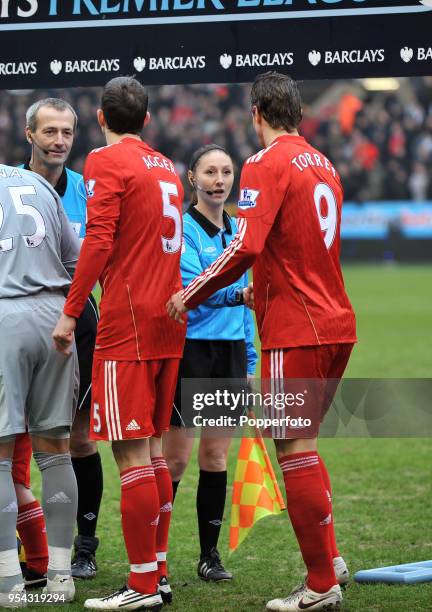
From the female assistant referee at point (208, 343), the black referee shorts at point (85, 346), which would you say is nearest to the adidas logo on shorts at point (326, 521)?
the female assistant referee at point (208, 343)

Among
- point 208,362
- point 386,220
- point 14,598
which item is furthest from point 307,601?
point 386,220

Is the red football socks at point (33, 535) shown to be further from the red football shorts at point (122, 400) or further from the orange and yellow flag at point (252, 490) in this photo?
the orange and yellow flag at point (252, 490)

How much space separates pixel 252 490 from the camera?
592cm

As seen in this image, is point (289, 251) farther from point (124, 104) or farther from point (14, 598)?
point (14, 598)

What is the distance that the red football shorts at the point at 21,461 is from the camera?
5.59 meters

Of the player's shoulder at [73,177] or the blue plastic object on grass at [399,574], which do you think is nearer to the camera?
the blue plastic object on grass at [399,574]

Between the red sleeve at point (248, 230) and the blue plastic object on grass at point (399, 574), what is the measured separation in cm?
168

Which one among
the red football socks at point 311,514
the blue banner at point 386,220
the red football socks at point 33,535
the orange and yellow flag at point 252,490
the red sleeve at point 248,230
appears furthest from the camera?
the blue banner at point 386,220

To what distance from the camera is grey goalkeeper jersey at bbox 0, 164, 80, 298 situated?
495 cm

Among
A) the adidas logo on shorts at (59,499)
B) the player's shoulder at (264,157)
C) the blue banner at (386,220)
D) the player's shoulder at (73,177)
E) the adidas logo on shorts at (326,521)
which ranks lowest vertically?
the adidas logo on shorts at (326,521)

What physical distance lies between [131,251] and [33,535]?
1.61 m

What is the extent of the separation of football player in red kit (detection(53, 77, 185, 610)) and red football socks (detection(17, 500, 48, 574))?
0.67 m

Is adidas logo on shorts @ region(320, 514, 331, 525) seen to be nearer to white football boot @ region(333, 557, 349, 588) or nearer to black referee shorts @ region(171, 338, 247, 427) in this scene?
white football boot @ region(333, 557, 349, 588)

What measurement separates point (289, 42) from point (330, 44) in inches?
8.1
